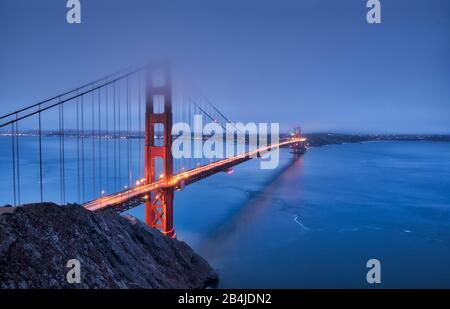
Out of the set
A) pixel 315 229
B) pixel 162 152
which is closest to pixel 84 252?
pixel 162 152

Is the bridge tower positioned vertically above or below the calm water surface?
above

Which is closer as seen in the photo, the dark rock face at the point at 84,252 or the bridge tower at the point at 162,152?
the dark rock face at the point at 84,252

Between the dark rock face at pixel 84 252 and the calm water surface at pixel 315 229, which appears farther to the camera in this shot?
the calm water surface at pixel 315 229

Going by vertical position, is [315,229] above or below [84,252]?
below

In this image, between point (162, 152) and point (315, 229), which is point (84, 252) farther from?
point (315, 229)

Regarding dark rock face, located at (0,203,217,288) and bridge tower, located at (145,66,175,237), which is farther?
bridge tower, located at (145,66,175,237)

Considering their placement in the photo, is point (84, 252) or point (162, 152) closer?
point (84, 252)

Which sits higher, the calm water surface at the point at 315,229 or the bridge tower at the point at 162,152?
the bridge tower at the point at 162,152
